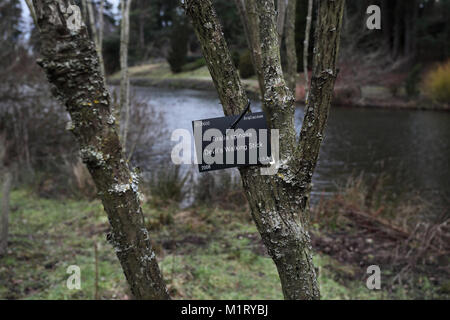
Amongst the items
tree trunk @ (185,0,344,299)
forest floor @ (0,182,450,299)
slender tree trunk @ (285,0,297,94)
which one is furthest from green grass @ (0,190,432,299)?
tree trunk @ (185,0,344,299)

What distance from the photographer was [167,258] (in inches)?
156

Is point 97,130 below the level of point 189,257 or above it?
above

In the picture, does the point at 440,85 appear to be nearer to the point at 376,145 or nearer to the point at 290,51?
the point at 376,145

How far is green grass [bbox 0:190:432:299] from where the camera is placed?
3.35 metres

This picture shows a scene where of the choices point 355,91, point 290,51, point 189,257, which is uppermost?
point 290,51

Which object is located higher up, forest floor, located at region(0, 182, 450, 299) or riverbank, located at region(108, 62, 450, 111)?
riverbank, located at region(108, 62, 450, 111)

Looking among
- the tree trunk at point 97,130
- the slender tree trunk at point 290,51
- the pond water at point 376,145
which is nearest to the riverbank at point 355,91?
the pond water at point 376,145

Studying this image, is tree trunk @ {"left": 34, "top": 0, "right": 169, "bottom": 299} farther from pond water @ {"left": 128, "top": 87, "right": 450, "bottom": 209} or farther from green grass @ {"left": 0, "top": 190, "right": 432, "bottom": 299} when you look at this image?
Answer: pond water @ {"left": 128, "top": 87, "right": 450, "bottom": 209}

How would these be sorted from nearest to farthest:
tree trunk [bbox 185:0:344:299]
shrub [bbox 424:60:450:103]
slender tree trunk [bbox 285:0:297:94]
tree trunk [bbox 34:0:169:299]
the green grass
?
tree trunk [bbox 34:0:169:299] → tree trunk [bbox 185:0:344:299] → slender tree trunk [bbox 285:0:297:94] → the green grass → shrub [bbox 424:60:450:103]

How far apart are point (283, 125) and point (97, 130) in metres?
0.66

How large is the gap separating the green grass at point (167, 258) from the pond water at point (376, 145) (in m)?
1.89

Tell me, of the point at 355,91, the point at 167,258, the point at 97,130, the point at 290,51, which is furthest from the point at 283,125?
the point at 355,91

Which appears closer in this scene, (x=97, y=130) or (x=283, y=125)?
(x=97, y=130)
